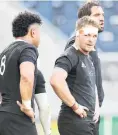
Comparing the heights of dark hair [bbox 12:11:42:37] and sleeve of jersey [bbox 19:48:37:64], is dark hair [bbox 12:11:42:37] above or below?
above

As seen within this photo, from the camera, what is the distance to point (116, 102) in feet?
31.4

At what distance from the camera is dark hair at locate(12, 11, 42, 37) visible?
4.36 meters

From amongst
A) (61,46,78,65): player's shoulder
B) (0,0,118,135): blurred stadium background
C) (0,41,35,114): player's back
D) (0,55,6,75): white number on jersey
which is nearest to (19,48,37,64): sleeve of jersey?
(0,41,35,114): player's back

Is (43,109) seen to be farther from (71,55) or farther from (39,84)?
→ (71,55)

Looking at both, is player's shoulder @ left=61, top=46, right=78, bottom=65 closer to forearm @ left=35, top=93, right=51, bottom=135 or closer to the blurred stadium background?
forearm @ left=35, top=93, right=51, bottom=135

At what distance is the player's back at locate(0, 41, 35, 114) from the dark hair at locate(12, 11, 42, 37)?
121mm

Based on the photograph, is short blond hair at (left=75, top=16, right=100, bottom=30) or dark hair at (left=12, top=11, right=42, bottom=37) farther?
A: short blond hair at (left=75, top=16, right=100, bottom=30)

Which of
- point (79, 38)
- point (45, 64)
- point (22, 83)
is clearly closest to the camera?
point (22, 83)

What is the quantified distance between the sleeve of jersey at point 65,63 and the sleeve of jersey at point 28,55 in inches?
9.2

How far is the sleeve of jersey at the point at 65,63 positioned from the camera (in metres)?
4.34

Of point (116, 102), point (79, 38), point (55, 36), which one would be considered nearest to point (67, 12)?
point (55, 36)

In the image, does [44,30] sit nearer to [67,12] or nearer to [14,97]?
[67,12]

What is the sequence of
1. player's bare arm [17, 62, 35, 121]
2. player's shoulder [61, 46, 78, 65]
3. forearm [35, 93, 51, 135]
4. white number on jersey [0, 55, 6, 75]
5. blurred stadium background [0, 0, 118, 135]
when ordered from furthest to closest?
blurred stadium background [0, 0, 118, 135], forearm [35, 93, 51, 135], player's shoulder [61, 46, 78, 65], white number on jersey [0, 55, 6, 75], player's bare arm [17, 62, 35, 121]

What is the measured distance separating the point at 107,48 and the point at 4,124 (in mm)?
5682
